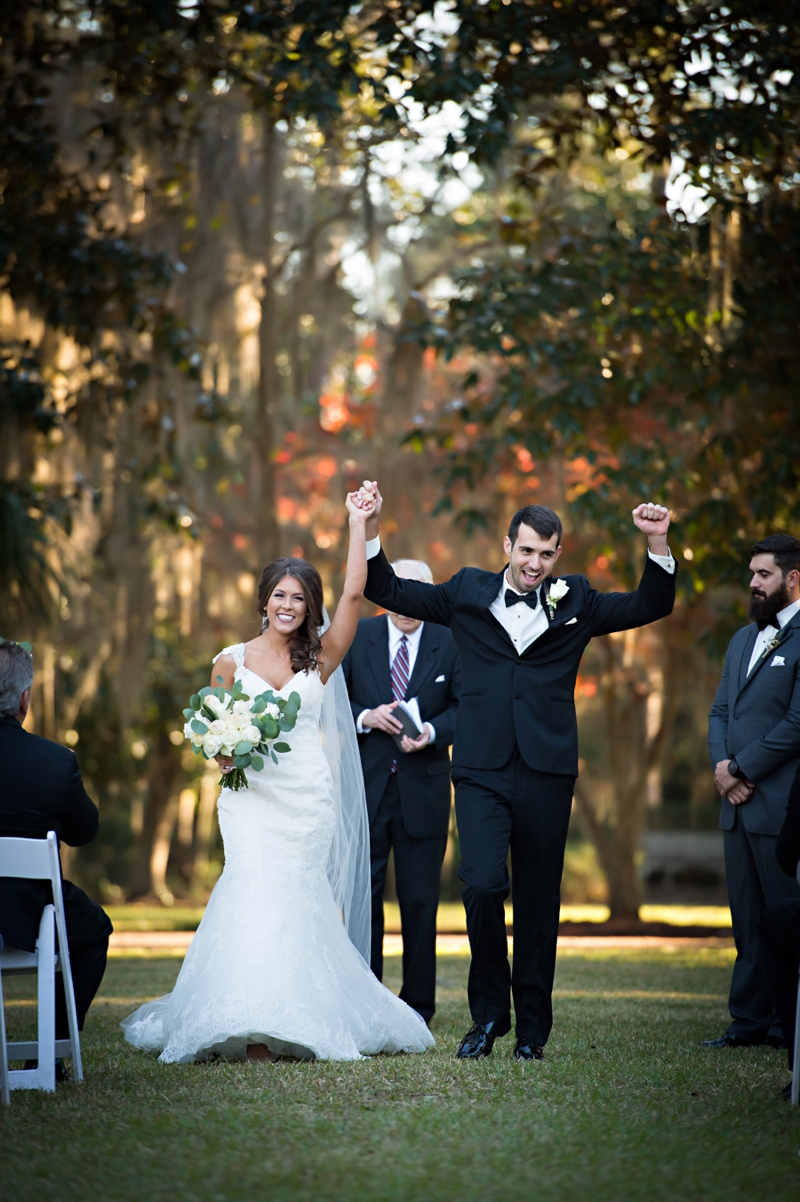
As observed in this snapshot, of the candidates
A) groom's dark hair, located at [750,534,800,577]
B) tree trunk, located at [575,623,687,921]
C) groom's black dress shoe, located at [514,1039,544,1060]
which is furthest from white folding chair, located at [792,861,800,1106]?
tree trunk, located at [575,623,687,921]

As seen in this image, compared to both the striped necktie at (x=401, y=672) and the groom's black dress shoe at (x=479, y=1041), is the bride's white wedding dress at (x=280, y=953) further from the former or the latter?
the striped necktie at (x=401, y=672)

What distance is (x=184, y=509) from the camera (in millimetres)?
10430

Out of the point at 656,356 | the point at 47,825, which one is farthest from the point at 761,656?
the point at 656,356

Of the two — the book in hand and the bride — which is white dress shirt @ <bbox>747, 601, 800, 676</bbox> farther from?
the bride

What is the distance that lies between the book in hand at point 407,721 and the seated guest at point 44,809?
174 cm

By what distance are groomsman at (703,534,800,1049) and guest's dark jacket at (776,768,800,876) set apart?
3.68 feet

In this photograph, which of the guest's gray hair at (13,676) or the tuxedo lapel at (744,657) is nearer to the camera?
the guest's gray hair at (13,676)

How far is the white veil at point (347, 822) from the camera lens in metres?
5.36

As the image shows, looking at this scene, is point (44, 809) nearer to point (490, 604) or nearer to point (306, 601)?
point (306, 601)

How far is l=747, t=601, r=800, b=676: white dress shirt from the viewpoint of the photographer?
5.56 m

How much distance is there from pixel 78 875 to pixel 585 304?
46.6 ft

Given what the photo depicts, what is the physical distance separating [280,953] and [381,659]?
5.82ft

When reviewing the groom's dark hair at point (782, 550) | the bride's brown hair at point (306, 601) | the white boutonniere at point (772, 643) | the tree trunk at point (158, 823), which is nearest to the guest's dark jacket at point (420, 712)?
the bride's brown hair at point (306, 601)

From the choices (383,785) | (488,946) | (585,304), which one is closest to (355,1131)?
(488,946)
